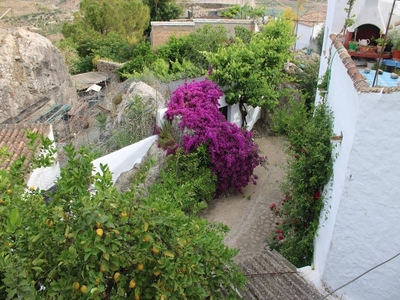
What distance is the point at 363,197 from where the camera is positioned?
18.6 feet

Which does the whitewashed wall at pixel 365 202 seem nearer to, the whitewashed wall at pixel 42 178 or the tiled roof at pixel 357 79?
the tiled roof at pixel 357 79

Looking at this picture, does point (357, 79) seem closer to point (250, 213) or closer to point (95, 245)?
point (95, 245)

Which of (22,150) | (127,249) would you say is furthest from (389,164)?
(22,150)

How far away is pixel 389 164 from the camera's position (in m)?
5.37

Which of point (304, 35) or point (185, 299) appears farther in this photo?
point (304, 35)

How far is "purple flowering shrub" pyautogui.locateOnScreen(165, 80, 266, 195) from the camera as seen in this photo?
11445 mm

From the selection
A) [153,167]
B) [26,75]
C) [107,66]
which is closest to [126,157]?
[153,167]

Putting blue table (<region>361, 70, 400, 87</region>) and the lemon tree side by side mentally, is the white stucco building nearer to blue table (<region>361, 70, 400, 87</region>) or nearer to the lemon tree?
blue table (<region>361, 70, 400, 87</region>)

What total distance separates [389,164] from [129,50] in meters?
23.8

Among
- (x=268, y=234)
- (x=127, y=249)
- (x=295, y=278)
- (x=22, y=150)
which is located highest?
(x=127, y=249)

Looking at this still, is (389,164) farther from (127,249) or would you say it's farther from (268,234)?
(268,234)

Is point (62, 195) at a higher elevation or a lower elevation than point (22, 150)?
higher

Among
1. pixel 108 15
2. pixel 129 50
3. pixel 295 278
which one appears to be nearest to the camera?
pixel 295 278

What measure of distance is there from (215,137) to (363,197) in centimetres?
620
